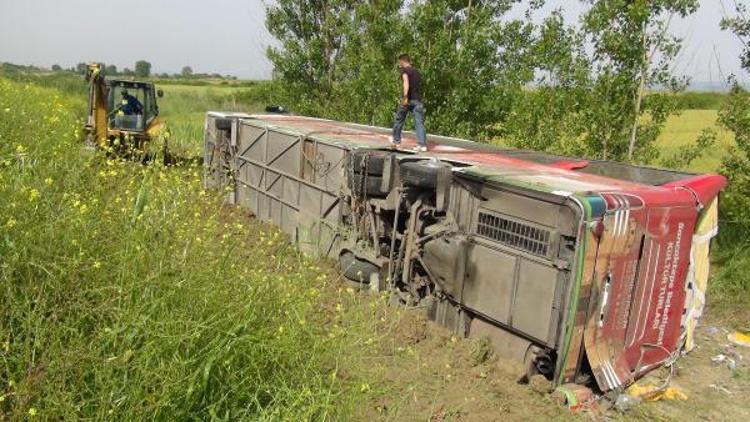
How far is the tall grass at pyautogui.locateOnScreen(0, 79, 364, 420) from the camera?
10.5 ft

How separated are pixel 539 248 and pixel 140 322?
4036mm

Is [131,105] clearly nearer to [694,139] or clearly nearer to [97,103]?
[97,103]

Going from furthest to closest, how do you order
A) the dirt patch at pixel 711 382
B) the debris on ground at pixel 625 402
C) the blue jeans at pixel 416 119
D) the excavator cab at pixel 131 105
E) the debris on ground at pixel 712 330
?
the excavator cab at pixel 131 105 < the blue jeans at pixel 416 119 < the debris on ground at pixel 712 330 < the dirt patch at pixel 711 382 < the debris on ground at pixel 625 402

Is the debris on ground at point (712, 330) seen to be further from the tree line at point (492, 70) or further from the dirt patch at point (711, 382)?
the tree line at point (492, 70)

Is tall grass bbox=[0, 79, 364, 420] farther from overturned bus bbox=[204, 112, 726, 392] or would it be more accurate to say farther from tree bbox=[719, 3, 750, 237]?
tree bbox=[719, 3, 750, 237]

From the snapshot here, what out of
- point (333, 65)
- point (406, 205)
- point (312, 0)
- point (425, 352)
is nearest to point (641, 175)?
point (406, 205)

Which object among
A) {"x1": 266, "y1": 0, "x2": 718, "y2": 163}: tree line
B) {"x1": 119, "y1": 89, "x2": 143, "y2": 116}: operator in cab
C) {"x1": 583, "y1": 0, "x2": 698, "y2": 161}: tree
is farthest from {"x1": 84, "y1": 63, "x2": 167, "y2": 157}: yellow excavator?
{"x1": 583, "y1": 0, "x2": 698, "y2": 161}: tree

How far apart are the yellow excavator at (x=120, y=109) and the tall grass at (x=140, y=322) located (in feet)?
36.2

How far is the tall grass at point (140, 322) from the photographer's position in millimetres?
3213

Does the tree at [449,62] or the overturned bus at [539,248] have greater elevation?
the tree at [449,62]

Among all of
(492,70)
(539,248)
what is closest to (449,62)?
(492,70)

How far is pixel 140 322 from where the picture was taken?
3361 mm

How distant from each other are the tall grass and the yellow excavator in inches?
435

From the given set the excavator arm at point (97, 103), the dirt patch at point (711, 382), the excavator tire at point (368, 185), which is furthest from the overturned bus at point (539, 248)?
the excavator arm at point (97, 103)
